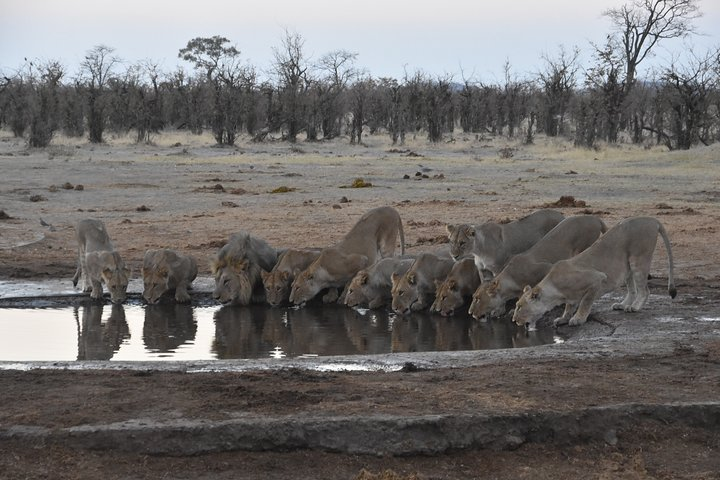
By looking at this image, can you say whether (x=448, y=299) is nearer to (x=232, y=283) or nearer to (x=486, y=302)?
(x=486, y=302)

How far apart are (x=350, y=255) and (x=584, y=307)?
3.12 m

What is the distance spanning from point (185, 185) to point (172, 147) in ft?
54.1

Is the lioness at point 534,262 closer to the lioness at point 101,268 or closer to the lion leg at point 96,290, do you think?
the lioness at point 101,268

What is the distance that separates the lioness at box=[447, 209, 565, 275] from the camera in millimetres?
11594

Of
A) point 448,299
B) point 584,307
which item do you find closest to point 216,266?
point 448,299

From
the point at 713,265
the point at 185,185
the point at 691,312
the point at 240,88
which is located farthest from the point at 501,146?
the point at 691,312

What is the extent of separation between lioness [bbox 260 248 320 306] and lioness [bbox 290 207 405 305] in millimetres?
179

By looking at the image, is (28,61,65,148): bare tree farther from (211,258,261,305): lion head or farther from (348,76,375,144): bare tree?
(211,258,261,305): lion head

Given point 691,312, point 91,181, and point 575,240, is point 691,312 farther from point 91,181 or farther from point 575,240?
point 91,181

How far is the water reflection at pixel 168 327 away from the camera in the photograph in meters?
9.75

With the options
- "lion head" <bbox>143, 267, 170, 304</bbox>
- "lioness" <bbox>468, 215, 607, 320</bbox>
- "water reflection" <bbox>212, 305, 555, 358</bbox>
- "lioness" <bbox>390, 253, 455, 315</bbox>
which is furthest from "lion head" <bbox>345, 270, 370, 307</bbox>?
"lion head" <bbox>143, 267, 170, 304</bbox>

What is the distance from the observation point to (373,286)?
1174cm

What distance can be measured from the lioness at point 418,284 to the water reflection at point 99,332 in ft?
9.00

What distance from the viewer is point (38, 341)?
976cm
